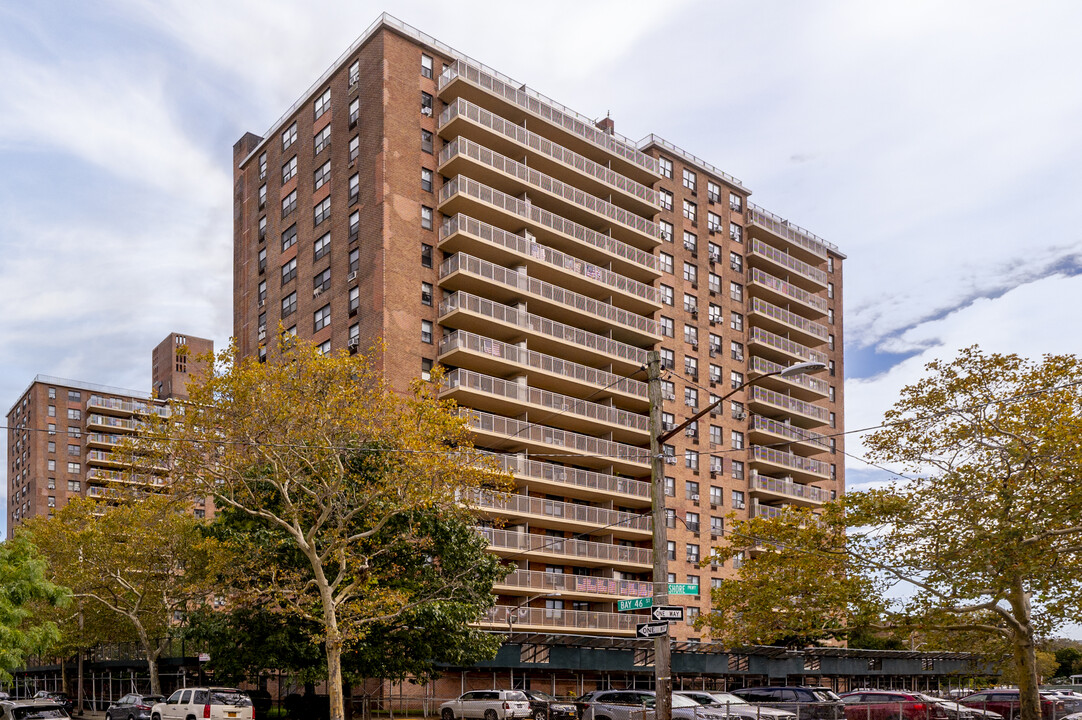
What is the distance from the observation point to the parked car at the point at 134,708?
42.7 meters

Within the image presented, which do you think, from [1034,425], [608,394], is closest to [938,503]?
[1034,425]

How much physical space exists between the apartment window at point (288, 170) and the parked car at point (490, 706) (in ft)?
123

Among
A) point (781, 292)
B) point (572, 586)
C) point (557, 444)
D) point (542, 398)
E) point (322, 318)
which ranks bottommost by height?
point (572, 586)

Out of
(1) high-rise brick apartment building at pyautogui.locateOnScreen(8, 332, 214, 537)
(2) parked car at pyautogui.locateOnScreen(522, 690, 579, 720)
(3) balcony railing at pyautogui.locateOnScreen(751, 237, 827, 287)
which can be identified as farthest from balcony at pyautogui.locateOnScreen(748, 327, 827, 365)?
(1) high-rise brick apartment building at pyautogui.locateOnScreen(8, 332, 214, 537)

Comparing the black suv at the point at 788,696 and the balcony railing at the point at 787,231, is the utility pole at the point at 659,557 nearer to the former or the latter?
the black suv at the point at 788,696

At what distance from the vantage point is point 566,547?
60.2 meters

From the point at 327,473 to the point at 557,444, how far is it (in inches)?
1070

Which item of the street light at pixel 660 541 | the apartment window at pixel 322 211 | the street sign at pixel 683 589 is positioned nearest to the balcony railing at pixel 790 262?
the apartment window at pixel 322 211

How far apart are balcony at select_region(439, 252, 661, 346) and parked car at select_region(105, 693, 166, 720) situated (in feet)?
86.9

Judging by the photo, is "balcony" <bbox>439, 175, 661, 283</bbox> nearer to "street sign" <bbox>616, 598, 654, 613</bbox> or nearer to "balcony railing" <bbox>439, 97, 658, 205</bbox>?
"balcony railing" <bbox>439, 97, 658, 205</bbox>

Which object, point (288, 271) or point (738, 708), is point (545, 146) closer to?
point (288, 271)

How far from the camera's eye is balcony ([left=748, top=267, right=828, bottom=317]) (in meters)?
80.9

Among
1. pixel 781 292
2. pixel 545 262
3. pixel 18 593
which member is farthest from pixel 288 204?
pixel 781 292

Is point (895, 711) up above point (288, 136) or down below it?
below
